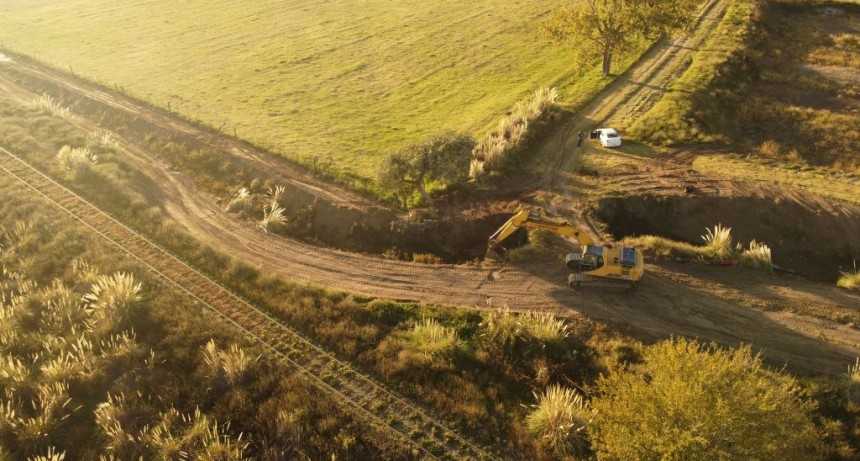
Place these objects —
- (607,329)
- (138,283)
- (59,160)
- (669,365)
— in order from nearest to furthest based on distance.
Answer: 1. (669,365)
2. (607,329)
3. (138,283)
4. (59,160)

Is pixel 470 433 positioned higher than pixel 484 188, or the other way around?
→ pixel 484 188

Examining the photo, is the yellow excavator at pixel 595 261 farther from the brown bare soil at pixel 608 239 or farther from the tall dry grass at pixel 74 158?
the tall dry grass at pixel 74 158

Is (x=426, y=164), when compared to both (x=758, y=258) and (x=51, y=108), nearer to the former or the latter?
(x=758, y=258)

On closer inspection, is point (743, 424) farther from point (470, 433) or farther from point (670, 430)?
point (470, 433)

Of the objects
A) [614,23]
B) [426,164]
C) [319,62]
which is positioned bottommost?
[426,164]

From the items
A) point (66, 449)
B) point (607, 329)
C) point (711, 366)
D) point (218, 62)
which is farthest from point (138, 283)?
point (218, 62)

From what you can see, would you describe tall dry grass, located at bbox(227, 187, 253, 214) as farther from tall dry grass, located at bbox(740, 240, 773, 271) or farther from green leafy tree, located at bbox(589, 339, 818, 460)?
tall dry grass, located at bbox(740, 240, 773, 271)

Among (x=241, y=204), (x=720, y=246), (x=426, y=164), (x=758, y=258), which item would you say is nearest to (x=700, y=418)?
(x=720, y=246)

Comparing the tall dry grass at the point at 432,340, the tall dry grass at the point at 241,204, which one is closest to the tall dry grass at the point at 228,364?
the tall dry grass at the point at 432,340

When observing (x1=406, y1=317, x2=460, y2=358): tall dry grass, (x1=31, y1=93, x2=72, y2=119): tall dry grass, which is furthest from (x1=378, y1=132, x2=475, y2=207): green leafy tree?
(x1=31, y1=93, x2=72, y2=119): tall dry grass
